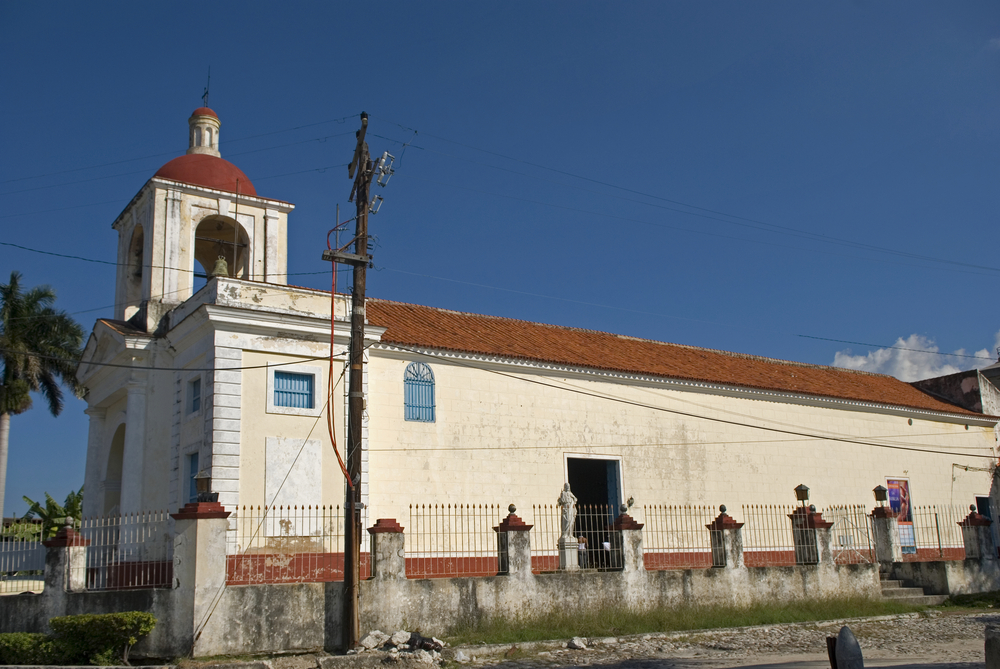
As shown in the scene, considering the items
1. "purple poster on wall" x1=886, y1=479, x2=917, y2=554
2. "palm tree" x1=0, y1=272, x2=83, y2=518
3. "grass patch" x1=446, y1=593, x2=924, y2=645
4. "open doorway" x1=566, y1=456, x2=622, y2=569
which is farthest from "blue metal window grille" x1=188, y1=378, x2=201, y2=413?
"purple poster on wall" x1=886, y1=479, x2=917, y2=554

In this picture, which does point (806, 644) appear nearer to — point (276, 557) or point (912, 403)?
point (276, 557)

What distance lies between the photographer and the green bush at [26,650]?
12.8 meters

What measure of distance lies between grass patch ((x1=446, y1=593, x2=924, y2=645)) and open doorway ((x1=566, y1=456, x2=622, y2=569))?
121 cm

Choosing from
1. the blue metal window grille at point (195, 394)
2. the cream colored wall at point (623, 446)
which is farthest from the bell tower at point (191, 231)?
the cream colored wall at point (623, 446)

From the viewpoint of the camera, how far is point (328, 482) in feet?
58.1

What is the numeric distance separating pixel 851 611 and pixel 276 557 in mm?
11733

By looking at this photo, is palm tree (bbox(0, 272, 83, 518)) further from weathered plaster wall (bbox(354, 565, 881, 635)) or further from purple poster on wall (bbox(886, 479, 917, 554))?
purple poster on wall (bbox(886, 479, 917, 554))

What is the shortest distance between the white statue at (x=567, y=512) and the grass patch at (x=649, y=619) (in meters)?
2.77

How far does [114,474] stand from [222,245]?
6129 mm

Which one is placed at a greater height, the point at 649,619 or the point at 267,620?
the point at 267,620

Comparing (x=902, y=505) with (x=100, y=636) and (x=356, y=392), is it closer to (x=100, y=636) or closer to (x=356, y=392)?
(x=356, y=392)

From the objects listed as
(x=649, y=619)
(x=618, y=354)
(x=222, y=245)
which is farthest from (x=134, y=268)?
(x=649, y=619)

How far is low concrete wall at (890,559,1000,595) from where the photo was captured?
816 inches

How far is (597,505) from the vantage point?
20.5 m
